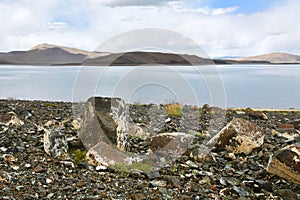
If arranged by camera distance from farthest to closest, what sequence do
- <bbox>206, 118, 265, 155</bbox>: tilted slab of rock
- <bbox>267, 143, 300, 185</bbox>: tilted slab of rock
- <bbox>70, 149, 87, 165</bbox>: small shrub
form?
<bbox>206, 118, 265, 155</bbox>: tilted slab of rock < <bbox>70, 149, 87, 165</bbox>: small shrub < <bbox>267, 143, 300, 185</bbox>: tilted slab of rock

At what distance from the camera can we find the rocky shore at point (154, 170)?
5496mm

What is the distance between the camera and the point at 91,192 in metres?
5.40

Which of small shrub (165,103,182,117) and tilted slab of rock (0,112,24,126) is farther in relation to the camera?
small shrub (165,103,182,117)

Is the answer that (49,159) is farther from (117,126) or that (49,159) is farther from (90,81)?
(90,81)

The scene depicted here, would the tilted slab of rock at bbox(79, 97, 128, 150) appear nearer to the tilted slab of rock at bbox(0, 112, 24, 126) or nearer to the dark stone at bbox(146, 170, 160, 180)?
the dark stone at bbox(146, 170, 160, 180)

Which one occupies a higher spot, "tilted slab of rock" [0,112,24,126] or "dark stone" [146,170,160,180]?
"tilted slab of rock" [0,112,24,126]

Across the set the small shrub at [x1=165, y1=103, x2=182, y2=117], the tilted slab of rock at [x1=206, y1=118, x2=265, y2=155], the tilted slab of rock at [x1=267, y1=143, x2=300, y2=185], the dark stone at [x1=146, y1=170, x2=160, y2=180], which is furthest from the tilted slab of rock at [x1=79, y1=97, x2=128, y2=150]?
the small shrub at [x1=165, y1=103, x2=182, y2=117]

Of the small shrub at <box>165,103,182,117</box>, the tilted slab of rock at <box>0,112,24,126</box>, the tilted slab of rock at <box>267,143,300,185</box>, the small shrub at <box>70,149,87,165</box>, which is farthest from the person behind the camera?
the small shrub at <box>165,103,182,117</box>

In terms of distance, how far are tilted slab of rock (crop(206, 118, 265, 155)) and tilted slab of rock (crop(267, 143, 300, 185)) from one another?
3.80 ft

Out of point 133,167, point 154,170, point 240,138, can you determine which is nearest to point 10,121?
point 133,167

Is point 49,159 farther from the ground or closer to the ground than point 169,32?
closer to the ground

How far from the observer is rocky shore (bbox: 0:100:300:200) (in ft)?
18.0

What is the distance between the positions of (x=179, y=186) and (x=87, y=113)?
2710 millimetres

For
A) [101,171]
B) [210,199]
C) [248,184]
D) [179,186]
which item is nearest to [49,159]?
[101,171]
